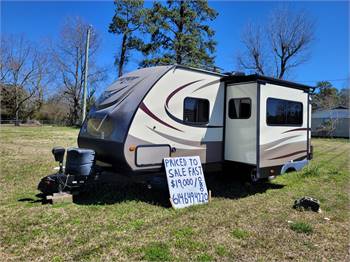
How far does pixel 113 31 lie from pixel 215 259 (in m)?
25.9

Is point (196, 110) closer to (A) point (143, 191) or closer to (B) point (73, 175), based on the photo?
(A) point (143, 191)

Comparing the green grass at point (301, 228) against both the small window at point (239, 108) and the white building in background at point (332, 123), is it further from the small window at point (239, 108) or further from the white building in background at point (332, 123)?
the white building in background at point (332, 123)

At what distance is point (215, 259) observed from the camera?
3.65 metres

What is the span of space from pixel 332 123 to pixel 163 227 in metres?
33.9

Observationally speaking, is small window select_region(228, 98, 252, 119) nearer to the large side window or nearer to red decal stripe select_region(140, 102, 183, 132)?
the large side window

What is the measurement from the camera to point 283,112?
7328mm

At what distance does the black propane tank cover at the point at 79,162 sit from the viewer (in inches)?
219

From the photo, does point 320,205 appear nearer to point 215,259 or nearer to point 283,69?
point 215,259

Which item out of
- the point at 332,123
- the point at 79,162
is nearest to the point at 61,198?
the point at 79,162

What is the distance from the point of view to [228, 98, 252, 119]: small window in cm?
671

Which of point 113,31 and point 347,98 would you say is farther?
point 347,98

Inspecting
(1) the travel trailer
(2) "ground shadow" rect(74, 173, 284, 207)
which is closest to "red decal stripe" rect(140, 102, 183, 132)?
(1) the travel trailer

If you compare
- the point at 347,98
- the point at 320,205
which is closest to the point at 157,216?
the point at 320,205

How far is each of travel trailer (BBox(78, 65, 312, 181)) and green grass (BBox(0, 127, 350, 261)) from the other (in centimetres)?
74
